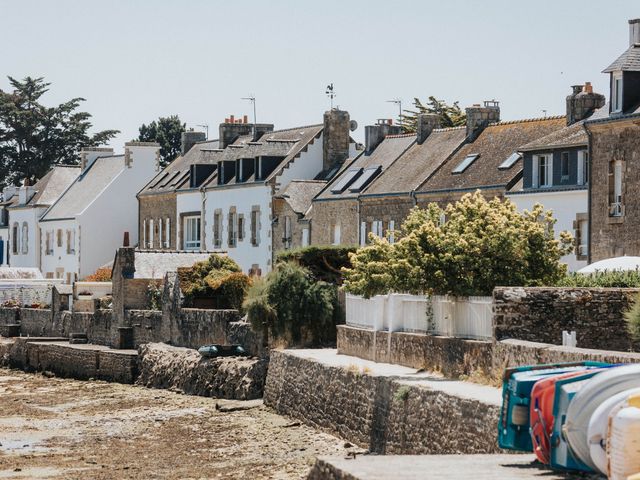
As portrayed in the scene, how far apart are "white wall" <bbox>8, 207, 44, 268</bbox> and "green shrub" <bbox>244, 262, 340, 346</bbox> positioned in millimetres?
44284

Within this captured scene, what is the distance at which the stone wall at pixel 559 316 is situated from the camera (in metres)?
22.2

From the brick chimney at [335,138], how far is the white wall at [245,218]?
268 centimetres

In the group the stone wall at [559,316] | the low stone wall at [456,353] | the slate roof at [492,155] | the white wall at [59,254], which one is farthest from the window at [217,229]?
the stone wall at [559,316]

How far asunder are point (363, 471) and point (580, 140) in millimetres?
26672

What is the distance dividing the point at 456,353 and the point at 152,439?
24.2 ft

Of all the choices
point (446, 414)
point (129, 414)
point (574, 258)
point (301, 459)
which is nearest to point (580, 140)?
point (574, 258)

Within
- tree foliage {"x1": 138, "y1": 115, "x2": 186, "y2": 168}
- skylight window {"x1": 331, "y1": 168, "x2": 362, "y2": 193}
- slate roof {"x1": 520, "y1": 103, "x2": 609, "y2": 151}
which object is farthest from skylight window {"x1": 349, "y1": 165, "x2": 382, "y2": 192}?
tree foliage {"x1": 138, "y1": 115, "x2": 186, "y2": 168}

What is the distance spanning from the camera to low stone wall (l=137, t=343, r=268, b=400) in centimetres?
3448

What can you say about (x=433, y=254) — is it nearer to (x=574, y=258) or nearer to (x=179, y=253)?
(x=574, y=258)

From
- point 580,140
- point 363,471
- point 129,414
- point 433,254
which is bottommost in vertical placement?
point 129,414

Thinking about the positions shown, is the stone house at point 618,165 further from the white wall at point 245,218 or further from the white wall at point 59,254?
the white wall at point 59,254

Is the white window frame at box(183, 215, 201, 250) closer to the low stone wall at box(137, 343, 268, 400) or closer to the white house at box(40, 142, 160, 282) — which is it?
the white house at box(40, 142, 160, 282)

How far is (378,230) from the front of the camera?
48.1 m

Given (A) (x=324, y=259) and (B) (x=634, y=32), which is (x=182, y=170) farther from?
(B) (x=634, y=32)
